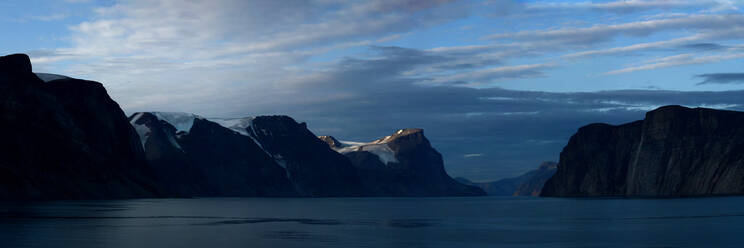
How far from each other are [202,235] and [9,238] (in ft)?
47.9

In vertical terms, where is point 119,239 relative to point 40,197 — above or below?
above

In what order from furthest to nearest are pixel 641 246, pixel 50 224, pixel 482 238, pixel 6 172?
pixel 6 172 → pixel 50 224 → pixel 482 238 → pixel 641 246

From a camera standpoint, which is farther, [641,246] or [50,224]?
[50,224]

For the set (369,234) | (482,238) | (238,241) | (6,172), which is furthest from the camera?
(6,172)

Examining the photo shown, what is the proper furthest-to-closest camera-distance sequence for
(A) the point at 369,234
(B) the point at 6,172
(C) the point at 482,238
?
1. (B) the point at 6,172
2. (A) the point at 369,234
3. (C) the point at 482,238

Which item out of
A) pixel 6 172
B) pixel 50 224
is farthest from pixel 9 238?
pixel 6 172

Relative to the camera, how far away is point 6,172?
19000 cm

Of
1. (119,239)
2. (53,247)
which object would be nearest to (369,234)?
(119,239)

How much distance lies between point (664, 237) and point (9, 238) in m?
49.0

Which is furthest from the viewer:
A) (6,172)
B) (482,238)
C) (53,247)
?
(6,172)

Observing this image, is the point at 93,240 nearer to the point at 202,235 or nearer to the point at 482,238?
the point at 202,235

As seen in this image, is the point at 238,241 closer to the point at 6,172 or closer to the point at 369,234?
the point at 369,234

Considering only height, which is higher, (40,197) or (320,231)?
(320,231)

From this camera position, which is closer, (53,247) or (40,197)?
(53,247)
